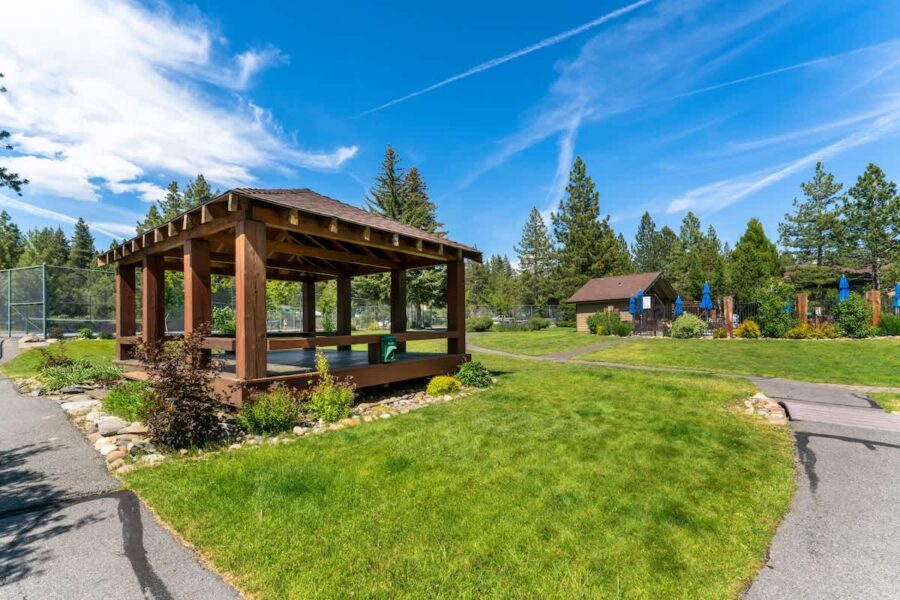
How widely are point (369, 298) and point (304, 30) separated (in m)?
24.8

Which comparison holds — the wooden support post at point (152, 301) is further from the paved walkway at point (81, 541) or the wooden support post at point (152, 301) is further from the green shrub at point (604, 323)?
the green shrub at point (604, 323)

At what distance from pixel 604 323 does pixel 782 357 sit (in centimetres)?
1209

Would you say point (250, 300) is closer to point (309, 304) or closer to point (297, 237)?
point (297, 237)

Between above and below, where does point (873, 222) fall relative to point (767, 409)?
above

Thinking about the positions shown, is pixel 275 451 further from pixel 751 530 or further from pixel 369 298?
pixel 369 298

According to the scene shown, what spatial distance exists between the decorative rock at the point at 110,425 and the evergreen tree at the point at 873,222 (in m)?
46.9

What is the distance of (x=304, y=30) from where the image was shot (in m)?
11.0

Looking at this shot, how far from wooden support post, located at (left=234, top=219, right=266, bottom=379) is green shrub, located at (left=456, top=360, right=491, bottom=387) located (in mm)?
4744

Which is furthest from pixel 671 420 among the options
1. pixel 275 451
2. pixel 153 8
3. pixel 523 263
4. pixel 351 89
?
pixel 523 263

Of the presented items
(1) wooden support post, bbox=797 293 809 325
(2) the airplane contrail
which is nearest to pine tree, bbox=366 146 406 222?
(2) the airplane contrail

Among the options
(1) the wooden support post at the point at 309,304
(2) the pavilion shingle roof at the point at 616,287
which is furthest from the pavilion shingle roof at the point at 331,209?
(2) the pavilion shingle roof at the point at 616,287

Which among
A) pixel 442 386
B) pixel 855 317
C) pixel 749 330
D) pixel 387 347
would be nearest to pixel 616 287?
pixel 749 330

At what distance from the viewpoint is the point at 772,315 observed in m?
18.2

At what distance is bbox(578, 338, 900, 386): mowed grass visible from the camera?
433 inches
